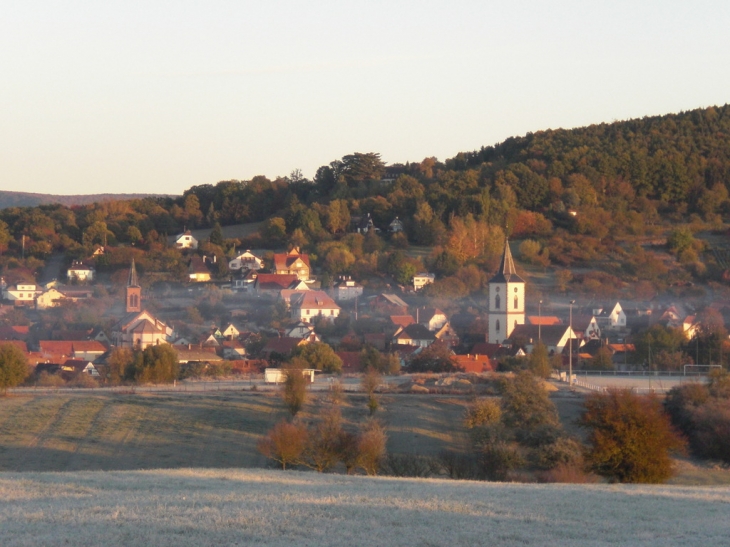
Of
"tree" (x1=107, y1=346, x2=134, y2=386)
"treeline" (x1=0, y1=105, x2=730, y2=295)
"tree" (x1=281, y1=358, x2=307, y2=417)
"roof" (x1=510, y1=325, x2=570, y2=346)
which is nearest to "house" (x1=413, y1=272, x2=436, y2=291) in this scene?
"treeline" (x1=0, y1=105, x2=730, y2=295)

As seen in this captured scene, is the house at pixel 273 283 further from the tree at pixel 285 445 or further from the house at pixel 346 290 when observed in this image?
the tree at pixel 285 445

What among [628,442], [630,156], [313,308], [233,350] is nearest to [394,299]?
[313,308]

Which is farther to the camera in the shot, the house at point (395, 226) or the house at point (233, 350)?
the house at point (395, 226)

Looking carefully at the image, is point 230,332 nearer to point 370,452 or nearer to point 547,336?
point 547,336

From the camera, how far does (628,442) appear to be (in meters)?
21.7

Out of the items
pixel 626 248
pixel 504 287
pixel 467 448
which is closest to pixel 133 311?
pixel 504 287

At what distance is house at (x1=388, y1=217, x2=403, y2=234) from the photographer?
8646 centimetres

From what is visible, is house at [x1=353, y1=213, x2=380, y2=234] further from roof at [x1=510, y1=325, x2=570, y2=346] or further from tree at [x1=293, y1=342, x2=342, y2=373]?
tree at [x1=293, y1=342, x2=342, y2=373]

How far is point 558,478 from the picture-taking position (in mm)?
21391

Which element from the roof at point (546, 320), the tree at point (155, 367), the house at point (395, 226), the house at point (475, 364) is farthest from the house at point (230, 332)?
the house at point (395, 226)

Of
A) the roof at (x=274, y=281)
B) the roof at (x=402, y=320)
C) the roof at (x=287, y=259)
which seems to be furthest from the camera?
the roof at (x=287, y=259)

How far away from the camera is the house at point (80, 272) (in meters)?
76.4

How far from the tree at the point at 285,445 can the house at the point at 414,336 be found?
30.1 m

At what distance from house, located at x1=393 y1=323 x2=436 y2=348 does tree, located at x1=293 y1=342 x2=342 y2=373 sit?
9.11m
